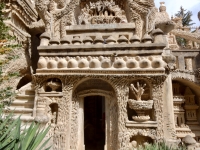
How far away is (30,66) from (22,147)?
701 cm

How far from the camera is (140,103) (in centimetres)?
562

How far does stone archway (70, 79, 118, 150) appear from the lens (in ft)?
19.8

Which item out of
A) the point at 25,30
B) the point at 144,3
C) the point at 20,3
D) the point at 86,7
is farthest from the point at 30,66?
the point at 144,3

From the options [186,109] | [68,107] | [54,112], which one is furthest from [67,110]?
[186,109]

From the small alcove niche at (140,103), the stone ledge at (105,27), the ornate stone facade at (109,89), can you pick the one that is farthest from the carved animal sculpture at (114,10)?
the small alcove niche at (140,103)

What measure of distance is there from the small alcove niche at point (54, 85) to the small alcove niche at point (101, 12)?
11.8ft

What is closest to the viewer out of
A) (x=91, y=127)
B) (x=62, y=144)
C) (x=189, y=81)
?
(x=62, y=144)

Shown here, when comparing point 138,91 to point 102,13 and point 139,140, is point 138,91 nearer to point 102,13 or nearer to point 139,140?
point 139,140

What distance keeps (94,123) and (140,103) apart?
6.19m

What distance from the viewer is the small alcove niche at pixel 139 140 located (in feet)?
18.6

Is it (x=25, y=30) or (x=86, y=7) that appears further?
(x=25, y=30)

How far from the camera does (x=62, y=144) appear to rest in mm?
5723

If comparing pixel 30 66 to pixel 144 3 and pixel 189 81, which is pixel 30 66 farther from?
pixel 189 81

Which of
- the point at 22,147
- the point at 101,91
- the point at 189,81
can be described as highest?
the point at 189,81
